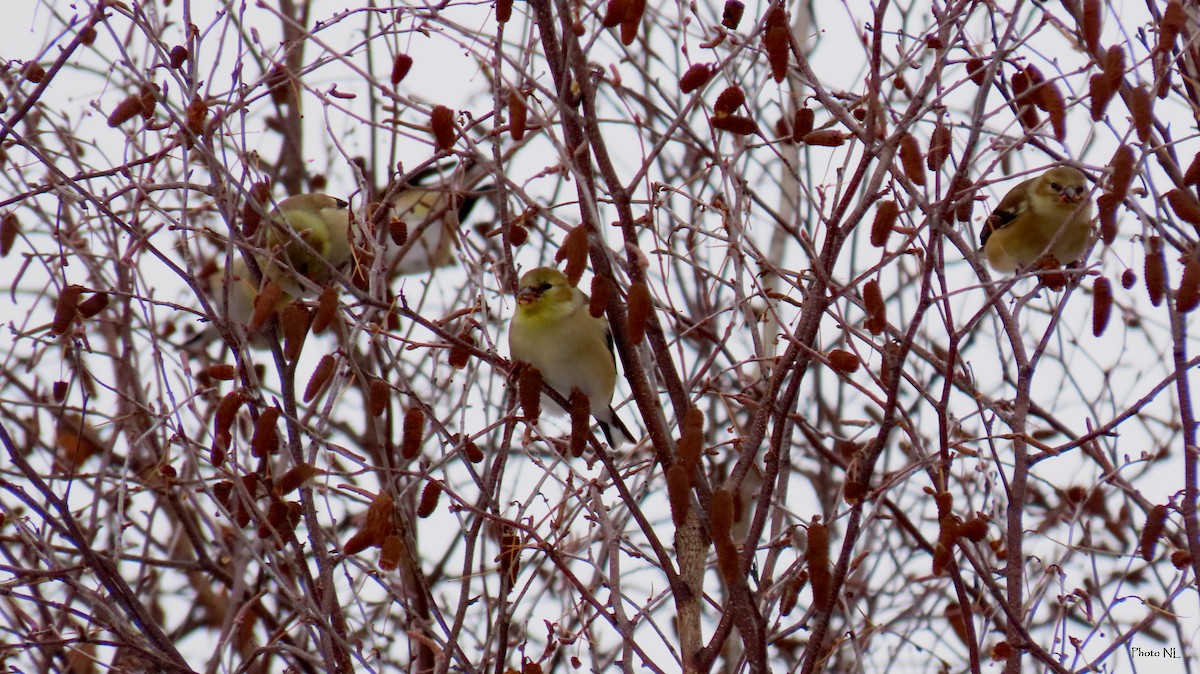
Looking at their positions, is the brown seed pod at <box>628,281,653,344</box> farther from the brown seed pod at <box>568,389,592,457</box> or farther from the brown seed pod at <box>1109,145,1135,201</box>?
the brown seed pod at <box>1109,145,1135,201</box>

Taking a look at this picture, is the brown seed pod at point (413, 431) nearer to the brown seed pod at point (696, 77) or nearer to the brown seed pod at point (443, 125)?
the brown seed pod at point (443, 125)

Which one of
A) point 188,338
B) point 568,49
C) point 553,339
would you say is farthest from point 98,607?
point 188,338

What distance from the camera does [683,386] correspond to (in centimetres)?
280

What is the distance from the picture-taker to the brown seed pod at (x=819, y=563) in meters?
2.35

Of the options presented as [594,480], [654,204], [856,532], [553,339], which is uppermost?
[553,339]

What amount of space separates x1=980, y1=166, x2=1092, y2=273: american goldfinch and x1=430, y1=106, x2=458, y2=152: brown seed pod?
3086 mm

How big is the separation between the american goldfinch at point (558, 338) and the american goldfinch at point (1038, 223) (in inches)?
71.9

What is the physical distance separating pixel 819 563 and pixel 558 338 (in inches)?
69.2

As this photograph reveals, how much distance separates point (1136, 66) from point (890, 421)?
2.60ft

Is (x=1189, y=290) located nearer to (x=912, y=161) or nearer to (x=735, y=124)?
(x=912, y=161)

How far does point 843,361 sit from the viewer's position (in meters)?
2.57

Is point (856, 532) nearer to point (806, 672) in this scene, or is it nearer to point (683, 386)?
point (806, 672)

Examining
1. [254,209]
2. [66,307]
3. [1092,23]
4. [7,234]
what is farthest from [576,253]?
[7,234]

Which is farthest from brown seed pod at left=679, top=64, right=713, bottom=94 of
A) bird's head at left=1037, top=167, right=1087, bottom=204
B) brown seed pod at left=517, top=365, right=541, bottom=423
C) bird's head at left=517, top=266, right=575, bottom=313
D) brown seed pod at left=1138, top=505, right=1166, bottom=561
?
bird's head at left=1037, top=167, right=1087, bottom=204
